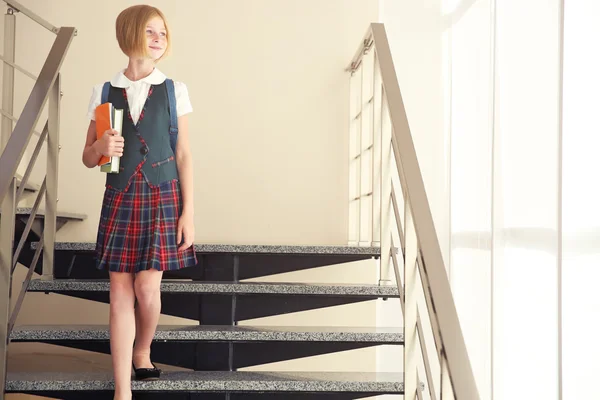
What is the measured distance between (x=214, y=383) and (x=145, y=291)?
0.33m

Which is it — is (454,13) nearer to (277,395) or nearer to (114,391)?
(277,395)

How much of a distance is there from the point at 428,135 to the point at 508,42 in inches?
43.2

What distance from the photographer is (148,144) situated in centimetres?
223

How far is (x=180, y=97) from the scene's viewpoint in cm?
230

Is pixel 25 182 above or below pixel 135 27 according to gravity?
below

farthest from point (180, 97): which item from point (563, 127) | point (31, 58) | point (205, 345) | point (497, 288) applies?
point (31, 58)

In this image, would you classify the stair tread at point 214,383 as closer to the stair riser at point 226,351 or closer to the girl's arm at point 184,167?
the stair riser at point 226,351

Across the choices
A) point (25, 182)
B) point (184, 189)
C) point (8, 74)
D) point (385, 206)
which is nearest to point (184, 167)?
point (184, 189)

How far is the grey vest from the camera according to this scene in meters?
2.22

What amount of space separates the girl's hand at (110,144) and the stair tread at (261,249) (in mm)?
683

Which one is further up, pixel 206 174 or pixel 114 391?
pixel 206 174

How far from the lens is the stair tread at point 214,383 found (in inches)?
87.8

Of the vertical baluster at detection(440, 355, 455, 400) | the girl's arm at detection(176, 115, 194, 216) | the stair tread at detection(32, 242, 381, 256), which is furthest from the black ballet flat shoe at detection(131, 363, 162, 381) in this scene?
the vertical baluster at detection(440, 355, 455, 400)

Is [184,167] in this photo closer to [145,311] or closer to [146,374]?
[145,311]
